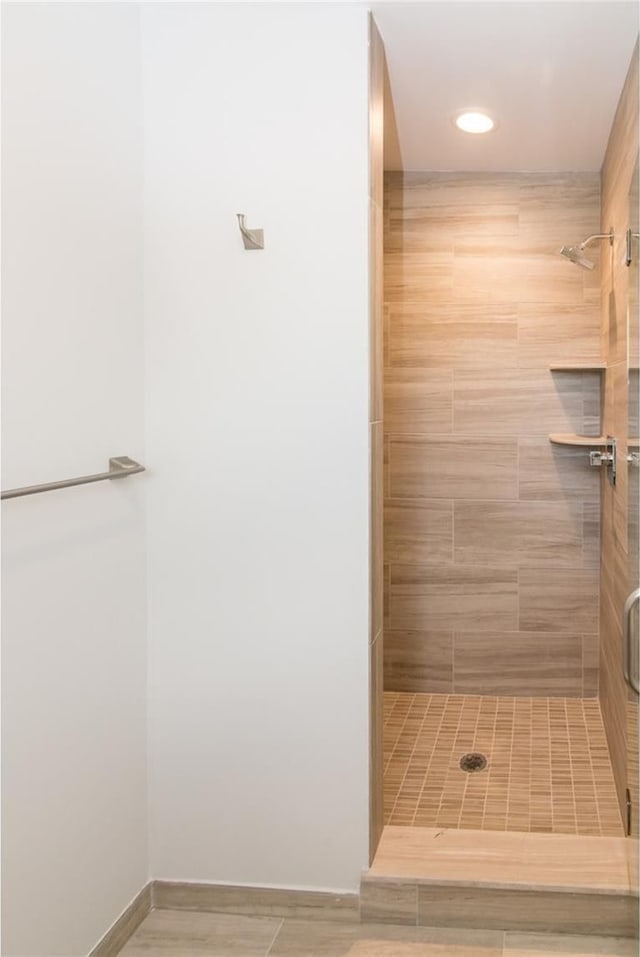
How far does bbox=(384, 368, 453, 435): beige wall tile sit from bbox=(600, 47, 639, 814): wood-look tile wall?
0.64 meters

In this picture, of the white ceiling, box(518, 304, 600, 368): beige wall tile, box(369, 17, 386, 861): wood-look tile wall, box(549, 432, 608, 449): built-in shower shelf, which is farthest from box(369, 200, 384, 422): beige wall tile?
box(518, 304, 600, 368): beige wall tile

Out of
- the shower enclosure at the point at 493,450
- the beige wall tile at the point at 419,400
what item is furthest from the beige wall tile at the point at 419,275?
the beige wall tile at the point at 419,400

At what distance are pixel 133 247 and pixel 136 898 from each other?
5.40 ft

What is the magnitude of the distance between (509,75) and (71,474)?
1751 mm

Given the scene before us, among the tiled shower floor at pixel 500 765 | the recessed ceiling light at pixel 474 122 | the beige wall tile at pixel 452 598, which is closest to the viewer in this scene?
the tiled shower floor at pixel 500 765

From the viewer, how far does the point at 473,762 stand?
10.2 ft

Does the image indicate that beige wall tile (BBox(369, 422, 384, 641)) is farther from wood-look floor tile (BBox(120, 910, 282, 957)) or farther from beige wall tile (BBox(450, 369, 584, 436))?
beige wall tile (BBox(450, 369, 584, 436))

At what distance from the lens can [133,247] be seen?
229 centimetres

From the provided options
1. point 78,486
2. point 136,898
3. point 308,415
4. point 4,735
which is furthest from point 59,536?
point 136,898

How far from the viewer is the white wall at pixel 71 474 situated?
1.74m

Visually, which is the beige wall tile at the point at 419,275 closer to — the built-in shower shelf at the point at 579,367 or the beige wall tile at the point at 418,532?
the built-in shower shelf at the point at 579,367

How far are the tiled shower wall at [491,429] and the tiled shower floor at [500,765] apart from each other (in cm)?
21

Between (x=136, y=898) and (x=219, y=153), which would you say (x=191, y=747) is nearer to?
(x=136, y=898)

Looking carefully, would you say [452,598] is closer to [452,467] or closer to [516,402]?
[452,467]
